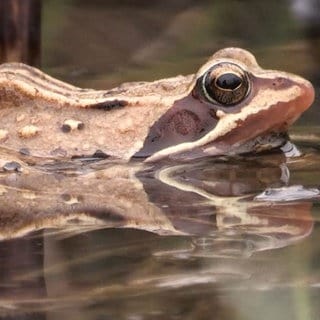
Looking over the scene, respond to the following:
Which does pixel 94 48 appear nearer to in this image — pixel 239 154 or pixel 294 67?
pixel 294 67

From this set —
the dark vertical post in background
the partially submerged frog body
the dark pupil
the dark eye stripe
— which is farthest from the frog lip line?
the dark vertical post in background

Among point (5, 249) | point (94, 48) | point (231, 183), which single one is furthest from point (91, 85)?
point (5, 249)

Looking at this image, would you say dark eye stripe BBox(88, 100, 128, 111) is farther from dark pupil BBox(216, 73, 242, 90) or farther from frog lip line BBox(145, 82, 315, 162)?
dark pupil BBox(216, 73, 242, 90)

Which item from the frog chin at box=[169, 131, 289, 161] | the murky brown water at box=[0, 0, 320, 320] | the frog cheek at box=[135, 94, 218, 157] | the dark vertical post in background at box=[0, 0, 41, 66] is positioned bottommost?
the murky brown water at box=[0, 0, 320, 320]

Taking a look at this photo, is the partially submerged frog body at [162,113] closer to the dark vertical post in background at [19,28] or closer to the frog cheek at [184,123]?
the frog cheek at [184,123]

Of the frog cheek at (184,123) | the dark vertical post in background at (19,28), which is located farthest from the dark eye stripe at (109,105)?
the dark vertical post in background at (19,28)

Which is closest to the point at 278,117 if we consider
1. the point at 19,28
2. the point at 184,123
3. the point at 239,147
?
the point at 239,147

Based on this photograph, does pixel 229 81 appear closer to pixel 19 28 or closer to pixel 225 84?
pixel 225 84
